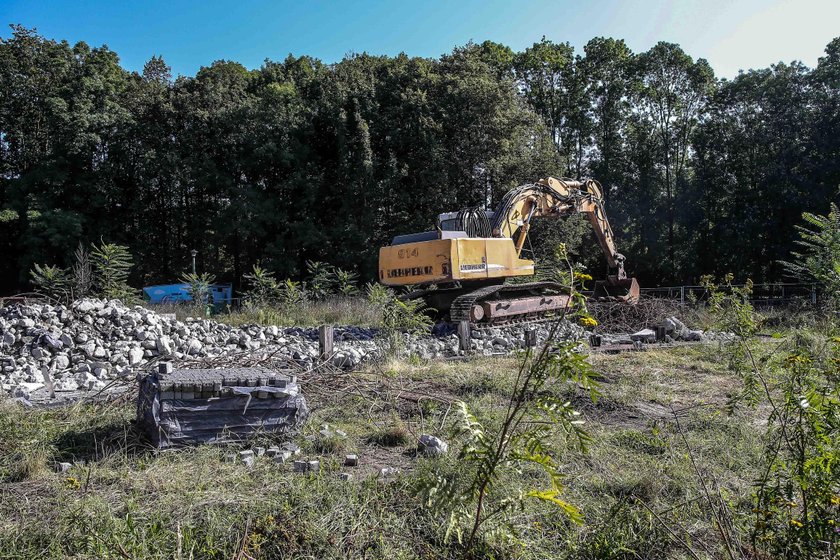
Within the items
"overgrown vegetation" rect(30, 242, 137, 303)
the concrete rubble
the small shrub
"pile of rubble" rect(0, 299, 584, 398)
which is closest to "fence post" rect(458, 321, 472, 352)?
the concrete rubble

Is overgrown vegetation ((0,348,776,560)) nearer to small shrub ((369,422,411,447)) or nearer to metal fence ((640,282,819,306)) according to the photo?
Result: small shrub ((369,422,411,447))

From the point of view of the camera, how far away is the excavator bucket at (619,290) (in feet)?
51.7

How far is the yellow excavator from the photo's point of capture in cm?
1202

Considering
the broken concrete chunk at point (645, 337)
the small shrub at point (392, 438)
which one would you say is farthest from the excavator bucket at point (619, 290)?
the small shrub at point (392, 438)

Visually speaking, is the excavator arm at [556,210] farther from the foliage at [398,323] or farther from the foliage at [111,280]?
the foliage at [111,280]

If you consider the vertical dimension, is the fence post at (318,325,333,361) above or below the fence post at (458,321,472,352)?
above

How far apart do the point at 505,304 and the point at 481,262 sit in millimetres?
1092

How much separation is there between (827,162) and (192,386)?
93.6 feet

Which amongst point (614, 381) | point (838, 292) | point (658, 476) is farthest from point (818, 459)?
point (614, 381)

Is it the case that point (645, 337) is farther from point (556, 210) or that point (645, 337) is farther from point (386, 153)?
point (386, 153)

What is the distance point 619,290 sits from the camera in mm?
16266

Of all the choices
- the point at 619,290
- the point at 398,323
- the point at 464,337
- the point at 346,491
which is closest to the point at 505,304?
the point at 464,337

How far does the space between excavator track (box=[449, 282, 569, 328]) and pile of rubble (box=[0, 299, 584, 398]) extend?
0.48 meters

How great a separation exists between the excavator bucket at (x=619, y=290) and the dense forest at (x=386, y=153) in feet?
32.5
